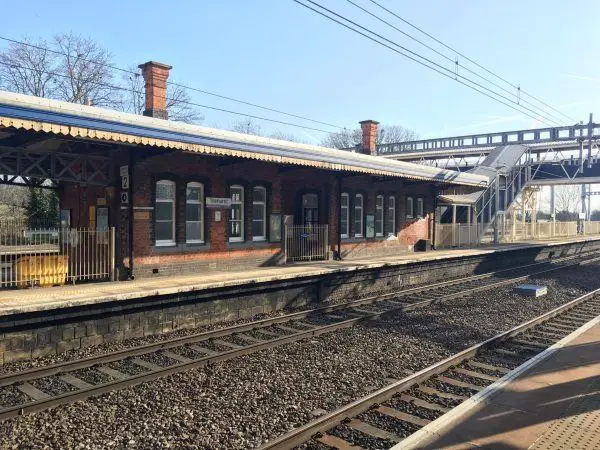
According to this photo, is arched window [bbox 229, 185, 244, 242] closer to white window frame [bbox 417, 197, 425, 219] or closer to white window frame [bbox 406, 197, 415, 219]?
white window frame [bbox 406, 197, 415, 219]

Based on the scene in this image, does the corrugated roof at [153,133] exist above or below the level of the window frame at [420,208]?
above

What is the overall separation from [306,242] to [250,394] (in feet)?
35.5

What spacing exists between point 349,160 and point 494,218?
20.0m

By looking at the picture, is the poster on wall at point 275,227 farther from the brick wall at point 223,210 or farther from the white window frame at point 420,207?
the white window frame at point 420,207

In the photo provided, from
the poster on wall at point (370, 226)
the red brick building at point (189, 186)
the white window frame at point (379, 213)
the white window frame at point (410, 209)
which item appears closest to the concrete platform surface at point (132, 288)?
the red brick building at point (189, 186)

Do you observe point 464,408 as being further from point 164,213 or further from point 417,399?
point 164,213

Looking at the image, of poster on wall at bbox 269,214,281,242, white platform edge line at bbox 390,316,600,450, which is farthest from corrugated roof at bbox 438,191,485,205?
white platform edge line at bbox 390,316,600,450

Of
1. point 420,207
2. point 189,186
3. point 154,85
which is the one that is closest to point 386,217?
point 420,207

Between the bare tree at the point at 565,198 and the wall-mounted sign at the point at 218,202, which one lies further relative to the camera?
the bare tree at the point at 565,198

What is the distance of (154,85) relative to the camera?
49.3 feet

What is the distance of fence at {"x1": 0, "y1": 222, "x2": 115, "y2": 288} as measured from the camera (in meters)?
10.3

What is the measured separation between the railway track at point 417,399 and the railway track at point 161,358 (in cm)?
285

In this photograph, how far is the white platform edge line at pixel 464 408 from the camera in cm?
504

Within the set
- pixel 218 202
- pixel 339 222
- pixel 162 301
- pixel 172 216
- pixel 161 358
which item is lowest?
pixel 161 358
